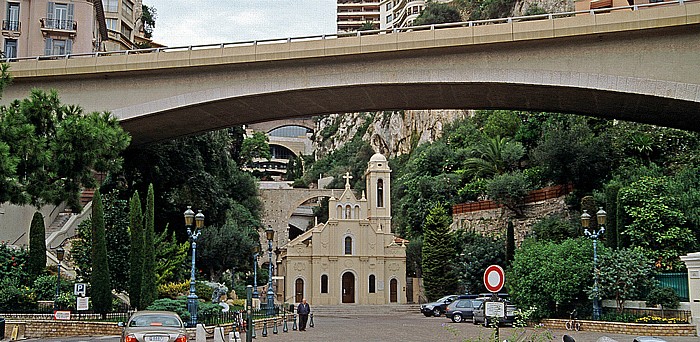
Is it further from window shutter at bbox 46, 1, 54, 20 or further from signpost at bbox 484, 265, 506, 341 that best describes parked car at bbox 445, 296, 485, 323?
window shutter at bbox 46, 1, 54, 20

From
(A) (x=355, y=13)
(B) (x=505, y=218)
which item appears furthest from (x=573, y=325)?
(A) (x=355, y=13)

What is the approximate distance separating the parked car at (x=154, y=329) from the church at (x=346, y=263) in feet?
143

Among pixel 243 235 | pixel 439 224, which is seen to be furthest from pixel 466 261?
pixel 243 235

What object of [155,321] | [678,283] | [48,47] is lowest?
[155,321]

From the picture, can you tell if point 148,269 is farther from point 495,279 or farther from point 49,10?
point 49,10

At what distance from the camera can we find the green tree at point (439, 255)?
54969 millimetres

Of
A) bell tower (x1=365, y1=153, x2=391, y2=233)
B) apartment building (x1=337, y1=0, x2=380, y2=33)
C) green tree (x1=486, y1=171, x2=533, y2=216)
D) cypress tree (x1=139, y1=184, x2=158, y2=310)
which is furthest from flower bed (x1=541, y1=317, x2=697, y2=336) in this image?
apartment building (x1=337, y1=0, x2=380, y2=33)

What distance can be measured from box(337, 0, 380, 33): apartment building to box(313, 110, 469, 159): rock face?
78.5 feet

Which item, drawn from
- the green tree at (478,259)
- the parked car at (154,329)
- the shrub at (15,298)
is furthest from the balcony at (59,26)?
the parked car at (154,329)

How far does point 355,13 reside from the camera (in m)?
149

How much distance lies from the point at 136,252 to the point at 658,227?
19.5m

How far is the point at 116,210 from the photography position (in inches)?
1275

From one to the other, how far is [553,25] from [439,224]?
87.9ft

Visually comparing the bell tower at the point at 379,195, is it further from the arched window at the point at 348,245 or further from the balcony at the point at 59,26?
the balcony at the point at 59,26
